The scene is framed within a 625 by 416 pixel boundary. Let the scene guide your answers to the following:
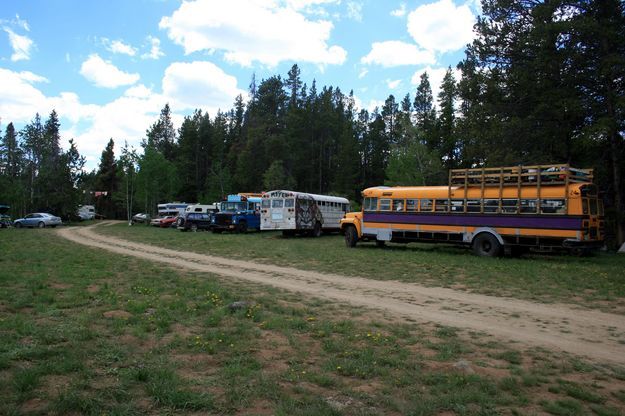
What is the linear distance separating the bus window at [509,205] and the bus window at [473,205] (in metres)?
1.07

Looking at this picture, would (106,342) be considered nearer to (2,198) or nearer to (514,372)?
(514,372)

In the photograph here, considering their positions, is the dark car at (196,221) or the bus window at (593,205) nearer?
the bus window at (593,205)

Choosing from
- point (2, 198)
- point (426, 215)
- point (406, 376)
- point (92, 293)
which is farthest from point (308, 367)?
point (2, 198)

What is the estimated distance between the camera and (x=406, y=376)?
533cm

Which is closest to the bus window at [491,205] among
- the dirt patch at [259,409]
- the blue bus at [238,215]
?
the dirt patch at [259,409]

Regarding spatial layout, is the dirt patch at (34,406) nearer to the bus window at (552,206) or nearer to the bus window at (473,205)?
the bus window at (552,206)

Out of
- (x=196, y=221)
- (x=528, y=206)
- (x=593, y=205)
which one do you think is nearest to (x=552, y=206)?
(x=528, y=206)

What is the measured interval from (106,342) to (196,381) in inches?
76.8

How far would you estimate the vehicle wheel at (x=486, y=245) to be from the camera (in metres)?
19.2

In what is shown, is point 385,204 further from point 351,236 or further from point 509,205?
point 509,205

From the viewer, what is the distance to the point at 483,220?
64.7 feet

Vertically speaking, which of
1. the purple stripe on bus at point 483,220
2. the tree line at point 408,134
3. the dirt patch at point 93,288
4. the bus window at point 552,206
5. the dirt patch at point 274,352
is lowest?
the dirt patch at point 274,352

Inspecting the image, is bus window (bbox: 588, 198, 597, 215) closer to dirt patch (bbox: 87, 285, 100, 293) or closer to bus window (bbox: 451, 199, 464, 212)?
bus window (bbox: 451, 199, 464, 212)

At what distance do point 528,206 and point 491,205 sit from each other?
154cm
